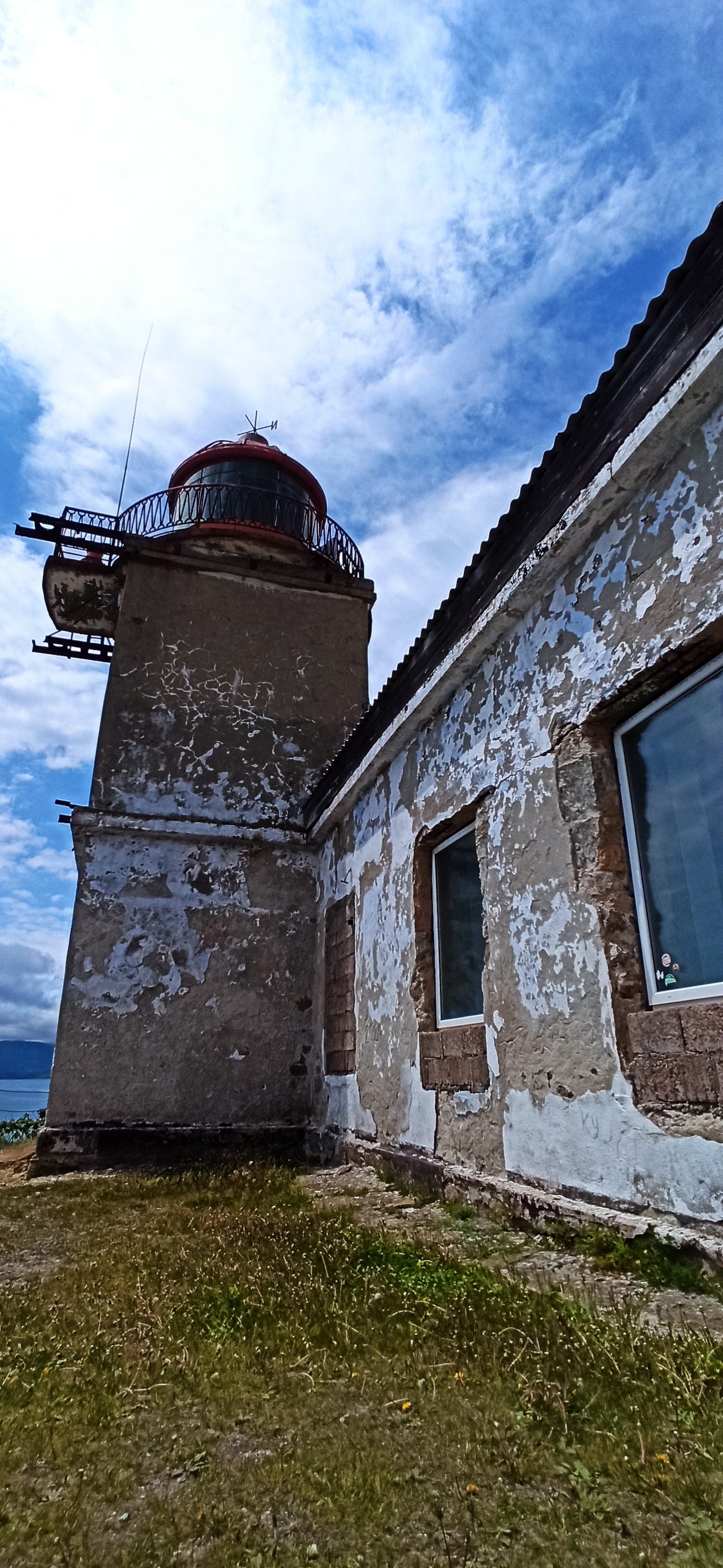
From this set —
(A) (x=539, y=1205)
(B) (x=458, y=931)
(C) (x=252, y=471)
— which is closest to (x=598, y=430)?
(B) (x=458, y=931)

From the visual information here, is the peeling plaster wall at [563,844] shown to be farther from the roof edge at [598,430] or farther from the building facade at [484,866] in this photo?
the roof edge at [598,430]

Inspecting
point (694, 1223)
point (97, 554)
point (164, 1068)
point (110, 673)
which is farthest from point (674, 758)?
point (97, 554)

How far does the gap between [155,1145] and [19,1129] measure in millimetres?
7809

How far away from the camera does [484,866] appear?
15.8ft

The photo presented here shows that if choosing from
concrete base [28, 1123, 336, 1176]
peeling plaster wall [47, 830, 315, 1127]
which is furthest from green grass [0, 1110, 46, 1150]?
peeling plaster wall [47, 830, 315, 1127]

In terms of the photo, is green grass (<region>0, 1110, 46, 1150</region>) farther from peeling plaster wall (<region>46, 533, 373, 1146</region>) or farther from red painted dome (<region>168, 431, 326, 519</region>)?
red painted dome (<region>168, 431, 326, 519</region>)

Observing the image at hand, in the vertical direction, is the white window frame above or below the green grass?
above

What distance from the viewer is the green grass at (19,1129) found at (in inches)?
489

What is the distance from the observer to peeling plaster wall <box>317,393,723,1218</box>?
3.29m

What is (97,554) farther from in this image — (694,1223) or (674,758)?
(694,1223)

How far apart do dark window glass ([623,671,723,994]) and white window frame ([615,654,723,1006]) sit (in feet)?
0.06

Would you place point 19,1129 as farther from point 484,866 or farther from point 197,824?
point 484,866

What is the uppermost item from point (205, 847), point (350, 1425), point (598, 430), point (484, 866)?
point (598, 430)

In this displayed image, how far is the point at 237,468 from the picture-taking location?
44.9ft
